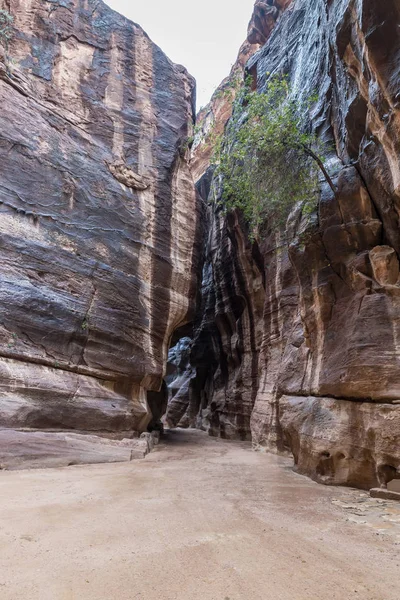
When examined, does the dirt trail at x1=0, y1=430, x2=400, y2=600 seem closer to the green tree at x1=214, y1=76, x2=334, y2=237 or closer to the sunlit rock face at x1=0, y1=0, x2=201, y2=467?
the sunlit rock face at x1=0, y1=0, x2=201, y2=467

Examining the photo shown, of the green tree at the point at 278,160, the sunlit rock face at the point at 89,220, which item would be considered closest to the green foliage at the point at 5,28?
the sunlit rock face at the point at 89,220

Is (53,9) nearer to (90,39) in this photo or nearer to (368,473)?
(90,39)

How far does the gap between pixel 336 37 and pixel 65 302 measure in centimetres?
943

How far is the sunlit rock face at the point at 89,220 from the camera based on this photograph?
9992 mm

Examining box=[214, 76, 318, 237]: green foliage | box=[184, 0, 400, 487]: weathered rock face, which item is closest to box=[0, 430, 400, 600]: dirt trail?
box=[184, 0, 400, 487]: weathered rock face

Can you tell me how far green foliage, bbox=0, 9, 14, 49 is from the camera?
13021mm

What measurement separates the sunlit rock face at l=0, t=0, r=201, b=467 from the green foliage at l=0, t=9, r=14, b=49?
0.99 feet

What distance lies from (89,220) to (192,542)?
36.0ft

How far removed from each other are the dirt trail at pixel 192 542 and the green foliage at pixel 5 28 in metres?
14.5

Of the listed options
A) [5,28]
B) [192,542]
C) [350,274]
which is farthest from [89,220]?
[192,542]

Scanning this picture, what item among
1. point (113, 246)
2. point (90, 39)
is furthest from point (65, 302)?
point (90, 39)

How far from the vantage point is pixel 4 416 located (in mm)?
8469

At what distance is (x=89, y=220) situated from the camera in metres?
12.5

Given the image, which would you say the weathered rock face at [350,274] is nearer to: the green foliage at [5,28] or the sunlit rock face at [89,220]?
the sunlit rock face at [89,220]
